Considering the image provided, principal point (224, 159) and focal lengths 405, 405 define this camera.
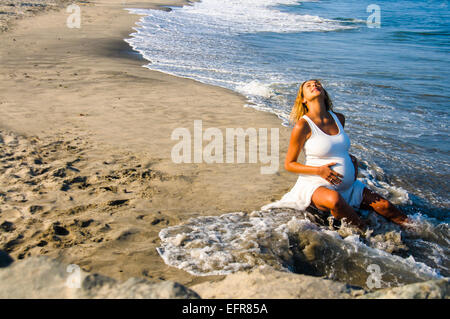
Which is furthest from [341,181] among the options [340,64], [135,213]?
[340,64]

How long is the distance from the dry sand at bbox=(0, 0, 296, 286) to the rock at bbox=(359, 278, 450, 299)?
1.32 metres

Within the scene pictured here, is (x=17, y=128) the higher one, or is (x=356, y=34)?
(x=356, y=34)

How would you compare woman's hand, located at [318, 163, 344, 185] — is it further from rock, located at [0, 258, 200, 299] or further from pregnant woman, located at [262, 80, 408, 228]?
rock, located at [0, 258, 200, 299]

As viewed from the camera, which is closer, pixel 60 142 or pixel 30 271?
pixel 30 271

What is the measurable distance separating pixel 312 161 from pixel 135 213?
176cm

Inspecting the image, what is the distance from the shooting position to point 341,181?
12.4ft

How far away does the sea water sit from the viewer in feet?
11.7

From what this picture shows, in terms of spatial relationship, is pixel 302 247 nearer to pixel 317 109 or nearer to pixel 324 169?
pixel 324 169

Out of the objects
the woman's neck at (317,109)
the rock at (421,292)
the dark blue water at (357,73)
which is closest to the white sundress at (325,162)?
the woman's neck at (317,109)

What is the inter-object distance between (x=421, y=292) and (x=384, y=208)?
1821mm

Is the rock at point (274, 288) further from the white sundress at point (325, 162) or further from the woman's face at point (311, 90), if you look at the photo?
the woman's face at point (311, 90)

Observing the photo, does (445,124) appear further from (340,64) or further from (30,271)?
(30,271)

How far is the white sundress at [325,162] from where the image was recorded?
3803 mm

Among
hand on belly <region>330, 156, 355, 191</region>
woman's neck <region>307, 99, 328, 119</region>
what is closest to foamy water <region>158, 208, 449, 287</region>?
hand on belly <region>330, 156, 355, 191</region>
